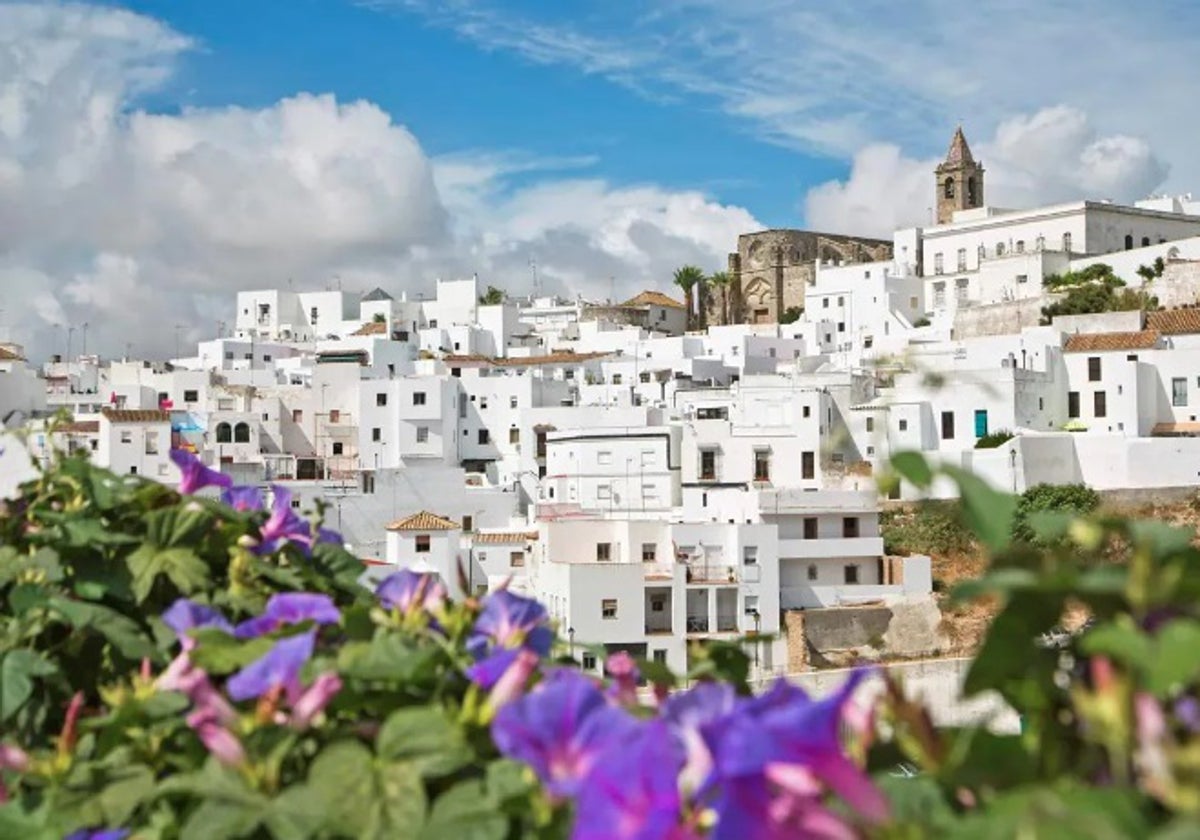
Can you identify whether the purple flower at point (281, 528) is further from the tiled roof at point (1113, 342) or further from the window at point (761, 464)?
the tiled roof at point (1113, 342)

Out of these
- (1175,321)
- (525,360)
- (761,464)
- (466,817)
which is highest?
(525,360)

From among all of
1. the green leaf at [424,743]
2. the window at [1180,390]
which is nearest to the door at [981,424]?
the window at [1180,390]

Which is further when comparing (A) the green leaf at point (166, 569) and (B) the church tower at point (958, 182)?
(B) the church tower at point (958, 182)

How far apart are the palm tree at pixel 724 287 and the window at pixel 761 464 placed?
4051 centimetres

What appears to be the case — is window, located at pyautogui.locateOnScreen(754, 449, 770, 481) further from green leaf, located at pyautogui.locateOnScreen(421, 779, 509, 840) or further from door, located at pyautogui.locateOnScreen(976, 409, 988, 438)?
green leaf, located at pyautogui.locateOnScreen(421, 779, 509, 840)

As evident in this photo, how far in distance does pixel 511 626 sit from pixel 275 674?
0.49m

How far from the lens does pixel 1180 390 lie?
4003 cm

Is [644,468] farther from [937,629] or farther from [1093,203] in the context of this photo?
[1093,203]

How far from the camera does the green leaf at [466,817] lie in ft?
5.87

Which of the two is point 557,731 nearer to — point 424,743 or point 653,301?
point 424,743

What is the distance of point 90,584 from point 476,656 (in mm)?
918

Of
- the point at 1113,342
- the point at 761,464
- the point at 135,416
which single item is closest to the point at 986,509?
the point at 761,464

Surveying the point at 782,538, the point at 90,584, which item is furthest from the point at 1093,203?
the point at 90,584

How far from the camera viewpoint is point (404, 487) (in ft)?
127
